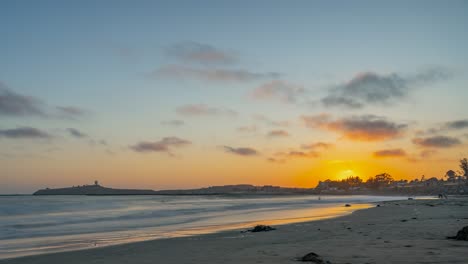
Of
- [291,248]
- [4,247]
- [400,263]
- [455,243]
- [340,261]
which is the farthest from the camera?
[4,247]

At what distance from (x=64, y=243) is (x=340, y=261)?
48.3ft

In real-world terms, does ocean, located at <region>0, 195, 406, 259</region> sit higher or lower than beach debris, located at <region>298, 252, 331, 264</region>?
lower

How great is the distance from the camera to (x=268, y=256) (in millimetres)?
12125

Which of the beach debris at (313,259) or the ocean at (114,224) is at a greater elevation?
the beach debris at (313,259)

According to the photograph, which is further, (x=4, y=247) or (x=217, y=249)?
(x=4, y=247)

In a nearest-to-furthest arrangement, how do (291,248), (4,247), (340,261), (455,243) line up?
(340,261) → (455,243) → (291,248) → (4,247)

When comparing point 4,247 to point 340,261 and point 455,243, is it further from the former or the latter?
point 455,243

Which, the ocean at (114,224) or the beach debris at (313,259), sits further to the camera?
the ocean at (114,224)

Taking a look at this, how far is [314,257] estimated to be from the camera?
36.1 ft

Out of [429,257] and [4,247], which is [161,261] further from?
[4,247]

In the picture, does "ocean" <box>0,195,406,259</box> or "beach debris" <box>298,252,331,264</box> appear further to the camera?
"ocean" <box>0,195,406,259</box>

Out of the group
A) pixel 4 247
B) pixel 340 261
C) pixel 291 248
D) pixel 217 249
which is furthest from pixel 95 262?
pixel 4 247

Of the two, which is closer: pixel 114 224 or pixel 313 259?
pixel 313 259

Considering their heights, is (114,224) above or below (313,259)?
below
